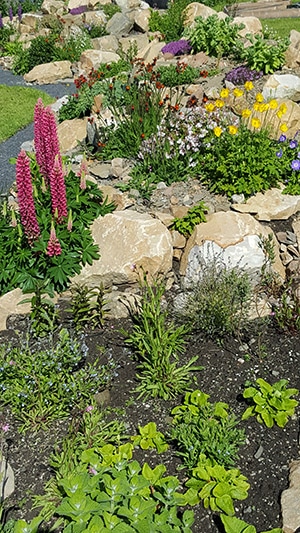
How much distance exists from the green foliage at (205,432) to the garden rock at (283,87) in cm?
542

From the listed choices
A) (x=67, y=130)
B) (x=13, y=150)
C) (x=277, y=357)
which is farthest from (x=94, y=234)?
(x=13, y=150)

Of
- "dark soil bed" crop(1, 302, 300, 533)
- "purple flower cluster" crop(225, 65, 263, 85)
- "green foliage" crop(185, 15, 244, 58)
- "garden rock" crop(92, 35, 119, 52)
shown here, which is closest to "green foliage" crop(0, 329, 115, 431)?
"dark soil bed" crop(1, 302, 300, 533)

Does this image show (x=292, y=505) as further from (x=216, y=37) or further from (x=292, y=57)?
(x=216, y=37)

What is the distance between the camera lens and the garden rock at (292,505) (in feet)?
11.4

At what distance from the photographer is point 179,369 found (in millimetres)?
4512

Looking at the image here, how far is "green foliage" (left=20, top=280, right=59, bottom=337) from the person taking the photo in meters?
5.02

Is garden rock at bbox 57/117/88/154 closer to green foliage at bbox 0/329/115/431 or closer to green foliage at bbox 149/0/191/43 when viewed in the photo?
green foliage at bbox 0/329/115/431

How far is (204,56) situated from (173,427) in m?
7.43

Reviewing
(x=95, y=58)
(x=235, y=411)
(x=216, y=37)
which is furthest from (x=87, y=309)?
(x=95, y=58)

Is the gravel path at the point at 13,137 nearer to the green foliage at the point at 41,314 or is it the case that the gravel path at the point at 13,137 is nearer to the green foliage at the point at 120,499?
the green foliage at the point at 41,314

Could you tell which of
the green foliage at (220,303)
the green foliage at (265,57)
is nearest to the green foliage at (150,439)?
the green foliage at (220,303)

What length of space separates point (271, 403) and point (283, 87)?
5.45 metres

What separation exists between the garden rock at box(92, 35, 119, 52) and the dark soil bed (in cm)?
1145

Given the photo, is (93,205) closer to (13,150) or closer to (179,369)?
(179,369)
